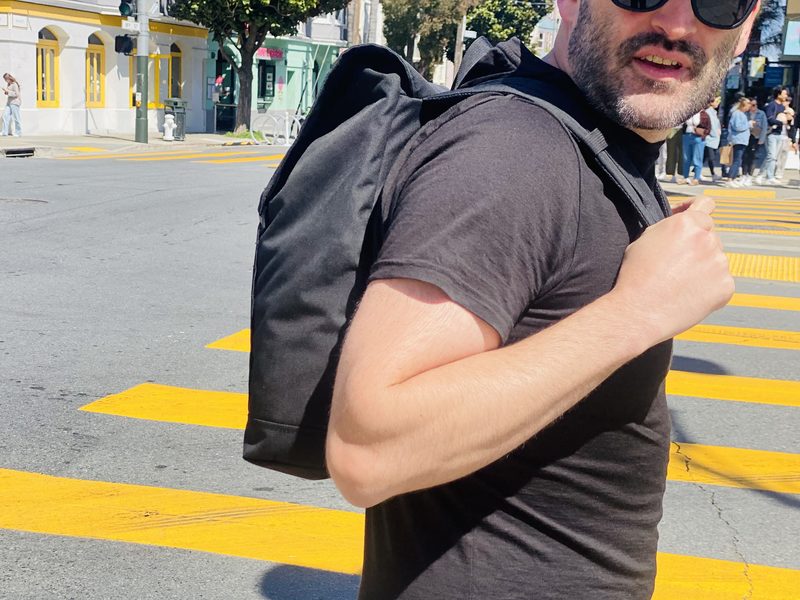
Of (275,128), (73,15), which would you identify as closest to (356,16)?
(275,128)

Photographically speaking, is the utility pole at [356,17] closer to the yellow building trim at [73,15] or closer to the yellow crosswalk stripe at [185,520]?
the yellow building trim at [73,15]

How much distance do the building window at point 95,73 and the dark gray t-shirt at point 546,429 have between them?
104 feet

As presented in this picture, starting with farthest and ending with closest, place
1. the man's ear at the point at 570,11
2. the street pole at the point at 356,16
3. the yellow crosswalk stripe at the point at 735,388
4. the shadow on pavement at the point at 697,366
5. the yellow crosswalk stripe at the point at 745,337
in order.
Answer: the street pole at the point at 356,16 < the yellow crosswalk stripe at the point at 745,337 < the shadow on pavement at the point at 697,366 < the yellow crosswalk stripe at the point at 735,388 < the man's ear at the point at 570,11

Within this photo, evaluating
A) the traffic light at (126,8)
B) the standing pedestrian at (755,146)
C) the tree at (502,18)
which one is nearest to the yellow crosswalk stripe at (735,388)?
the standing pedestrian at (755,146)

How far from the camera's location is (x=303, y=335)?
1423 mm

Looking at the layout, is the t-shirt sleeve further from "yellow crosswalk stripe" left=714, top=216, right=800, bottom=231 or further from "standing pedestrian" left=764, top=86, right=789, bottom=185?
"standing pedestrian" left=764, top=86, right=789, bottom=185

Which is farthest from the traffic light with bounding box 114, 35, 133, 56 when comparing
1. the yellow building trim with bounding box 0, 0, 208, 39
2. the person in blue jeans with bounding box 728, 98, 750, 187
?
the person in blue jeans with bounding box 728, 98, 750, 187

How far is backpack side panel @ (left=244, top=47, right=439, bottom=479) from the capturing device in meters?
1.41

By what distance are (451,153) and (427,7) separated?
54.4 m

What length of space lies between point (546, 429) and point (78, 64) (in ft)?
103

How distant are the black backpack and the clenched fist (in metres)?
0.06

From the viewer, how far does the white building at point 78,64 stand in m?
28.4

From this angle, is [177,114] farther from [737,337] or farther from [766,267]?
[737,337]

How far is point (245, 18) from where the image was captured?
32281 mm
